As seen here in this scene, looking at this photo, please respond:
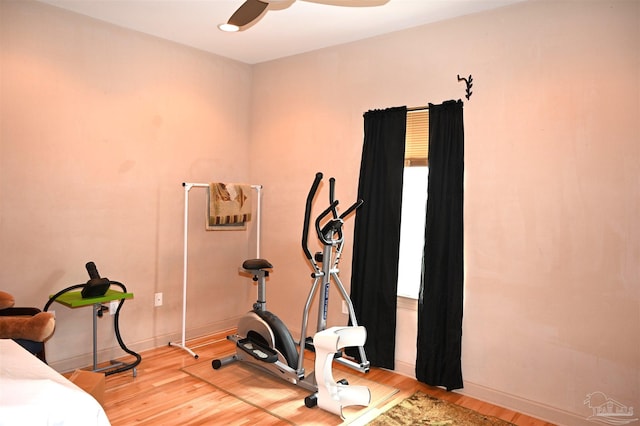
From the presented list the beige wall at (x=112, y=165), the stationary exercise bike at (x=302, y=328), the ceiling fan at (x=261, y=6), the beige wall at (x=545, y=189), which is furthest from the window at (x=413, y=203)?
the beige wall at (x=112, y=165)

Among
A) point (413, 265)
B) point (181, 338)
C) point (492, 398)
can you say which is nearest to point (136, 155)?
point (181, 338)

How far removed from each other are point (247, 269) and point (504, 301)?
1.88 metres

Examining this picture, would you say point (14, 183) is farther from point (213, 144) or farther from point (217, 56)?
point (217, 56)

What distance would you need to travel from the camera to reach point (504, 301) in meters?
3.06

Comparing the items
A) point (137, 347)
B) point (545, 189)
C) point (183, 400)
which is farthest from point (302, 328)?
point (545, 189)

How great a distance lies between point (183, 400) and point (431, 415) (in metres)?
1.64

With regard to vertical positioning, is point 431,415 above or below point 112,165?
below

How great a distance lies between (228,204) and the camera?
4059 millimetres

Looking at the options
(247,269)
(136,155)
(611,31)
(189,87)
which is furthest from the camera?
(189,87)

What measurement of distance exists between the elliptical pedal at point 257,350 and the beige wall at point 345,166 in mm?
792

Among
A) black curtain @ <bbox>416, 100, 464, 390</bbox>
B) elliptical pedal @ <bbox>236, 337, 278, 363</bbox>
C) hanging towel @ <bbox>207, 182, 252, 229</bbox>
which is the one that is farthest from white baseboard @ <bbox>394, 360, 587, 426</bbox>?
hanging towel @ <bbox>207, 182, 252, 229</bbox>

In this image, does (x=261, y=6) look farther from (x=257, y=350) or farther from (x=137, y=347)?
(x=137, y=347)

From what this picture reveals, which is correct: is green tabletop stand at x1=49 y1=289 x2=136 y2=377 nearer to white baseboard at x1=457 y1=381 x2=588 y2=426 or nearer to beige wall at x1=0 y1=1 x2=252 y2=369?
beige wall at x1=0 y1=1 x2=252 y2=369

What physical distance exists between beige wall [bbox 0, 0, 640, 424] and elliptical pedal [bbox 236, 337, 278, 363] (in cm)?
79
